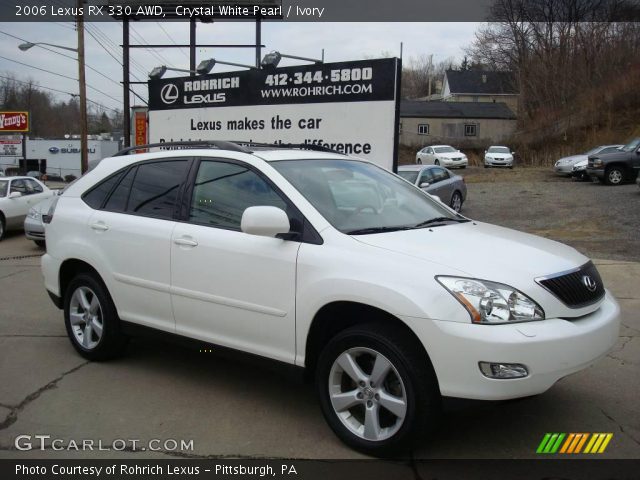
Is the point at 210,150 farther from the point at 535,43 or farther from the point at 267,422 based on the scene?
the point at 535,43

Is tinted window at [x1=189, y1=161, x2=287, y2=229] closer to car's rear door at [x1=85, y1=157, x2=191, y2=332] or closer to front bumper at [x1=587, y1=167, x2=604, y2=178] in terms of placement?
car's rear door at [x1=85, y1=157, x2=191, y2=332]

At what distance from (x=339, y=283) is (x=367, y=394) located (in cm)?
64

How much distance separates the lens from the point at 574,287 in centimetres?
338

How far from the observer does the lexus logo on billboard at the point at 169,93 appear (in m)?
13.2

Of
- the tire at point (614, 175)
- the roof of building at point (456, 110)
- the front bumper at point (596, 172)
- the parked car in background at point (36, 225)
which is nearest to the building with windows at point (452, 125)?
the roof of building at point (456, 110)

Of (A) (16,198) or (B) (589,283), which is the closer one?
(B) (589,283)

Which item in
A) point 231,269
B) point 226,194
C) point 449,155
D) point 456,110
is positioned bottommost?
point 231,269

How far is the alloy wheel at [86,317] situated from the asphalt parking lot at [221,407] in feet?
Result: 0.69

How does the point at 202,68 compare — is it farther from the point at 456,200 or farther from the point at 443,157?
the point at 443,157

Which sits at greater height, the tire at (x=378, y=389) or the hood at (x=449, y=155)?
the hood at (x=449, y=155)

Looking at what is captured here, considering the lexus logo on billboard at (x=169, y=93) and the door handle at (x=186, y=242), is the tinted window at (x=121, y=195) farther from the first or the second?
the lexus logo on billboard at (x=169, y=93)

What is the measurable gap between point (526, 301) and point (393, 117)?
6415 millimetres

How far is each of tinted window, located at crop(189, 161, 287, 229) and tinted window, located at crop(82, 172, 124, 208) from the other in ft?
3.42

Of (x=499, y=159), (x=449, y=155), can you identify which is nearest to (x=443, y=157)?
(x=449, y=155)
